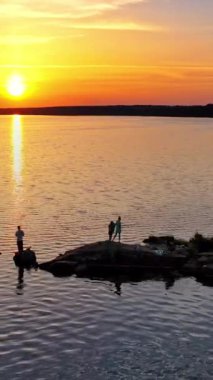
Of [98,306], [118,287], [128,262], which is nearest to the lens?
[98,306]

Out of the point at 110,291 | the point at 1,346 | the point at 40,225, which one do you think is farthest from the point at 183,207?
the point at 1,346

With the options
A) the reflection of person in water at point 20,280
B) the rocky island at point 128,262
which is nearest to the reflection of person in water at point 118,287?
the rocky island at point 128,262

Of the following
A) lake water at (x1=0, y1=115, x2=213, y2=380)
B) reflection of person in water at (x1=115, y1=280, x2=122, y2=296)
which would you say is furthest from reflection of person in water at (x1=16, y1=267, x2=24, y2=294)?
reflection of person in water at (x1=115, y1=280, x2=122, y2=296)

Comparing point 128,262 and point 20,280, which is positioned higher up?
point 128,262

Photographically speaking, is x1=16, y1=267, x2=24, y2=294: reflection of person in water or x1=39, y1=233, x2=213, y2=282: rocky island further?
x1=39, y1=233, x2=213, y2=282: rocky island

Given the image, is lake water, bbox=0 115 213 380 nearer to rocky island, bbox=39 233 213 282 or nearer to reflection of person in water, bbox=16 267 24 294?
reflection of person in water, bbox=16 267 24 294

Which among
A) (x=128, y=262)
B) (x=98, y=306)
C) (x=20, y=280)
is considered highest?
(x=128, y=262)

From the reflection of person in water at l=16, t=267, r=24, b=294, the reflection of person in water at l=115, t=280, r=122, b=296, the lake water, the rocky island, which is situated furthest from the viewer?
the rocky island

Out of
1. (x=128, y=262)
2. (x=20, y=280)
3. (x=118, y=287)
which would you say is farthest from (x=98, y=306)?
(x=128, y=262)

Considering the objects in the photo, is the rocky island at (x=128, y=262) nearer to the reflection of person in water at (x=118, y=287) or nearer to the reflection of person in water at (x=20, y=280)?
the reflection of person in water at (x=20, y=280)

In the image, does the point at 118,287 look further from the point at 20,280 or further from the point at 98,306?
the point at 20,280

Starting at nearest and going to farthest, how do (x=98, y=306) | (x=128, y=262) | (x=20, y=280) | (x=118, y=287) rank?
1. (x=98, y=306)
2. (x=118, y=287)
3. (x=20, y=280)
4. (x=128, y=262)
